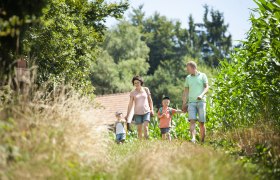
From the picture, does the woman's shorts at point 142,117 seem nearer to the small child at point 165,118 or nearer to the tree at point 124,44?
the small child at point 165,118

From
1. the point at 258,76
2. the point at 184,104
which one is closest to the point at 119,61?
the point at 184,104

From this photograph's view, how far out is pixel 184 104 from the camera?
9984 millimetres

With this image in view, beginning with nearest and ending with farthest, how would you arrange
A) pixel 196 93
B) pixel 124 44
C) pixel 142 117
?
pixel 196 93 → pixel 142 117 → pixel 124 44

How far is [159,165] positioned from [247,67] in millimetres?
4579

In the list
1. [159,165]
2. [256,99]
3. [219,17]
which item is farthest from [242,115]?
[219,17]

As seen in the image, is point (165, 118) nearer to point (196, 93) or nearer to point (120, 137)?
point (120, 137)

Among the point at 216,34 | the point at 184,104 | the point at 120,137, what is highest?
the point at 216,34

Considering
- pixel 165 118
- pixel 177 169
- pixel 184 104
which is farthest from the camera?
pixel 165 118

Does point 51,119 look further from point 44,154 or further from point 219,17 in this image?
point 219,17

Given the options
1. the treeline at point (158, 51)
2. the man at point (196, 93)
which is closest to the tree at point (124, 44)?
the treeline at point (158, 51)

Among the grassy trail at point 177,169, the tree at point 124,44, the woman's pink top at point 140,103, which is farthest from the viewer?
the tree at point 124,44

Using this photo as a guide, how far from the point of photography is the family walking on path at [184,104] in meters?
9.57

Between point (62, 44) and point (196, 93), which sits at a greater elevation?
point (62, 44)

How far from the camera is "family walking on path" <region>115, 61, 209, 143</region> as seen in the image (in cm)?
957
